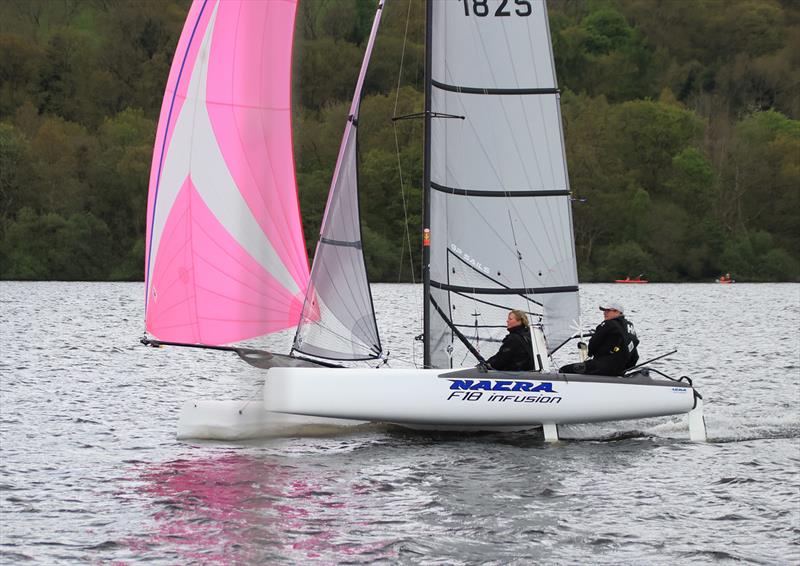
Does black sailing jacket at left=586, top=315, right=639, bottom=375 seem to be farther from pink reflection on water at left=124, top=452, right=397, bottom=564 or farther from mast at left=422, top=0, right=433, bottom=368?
pink reflection on water at left=124, top=452, right=397, bottom=564

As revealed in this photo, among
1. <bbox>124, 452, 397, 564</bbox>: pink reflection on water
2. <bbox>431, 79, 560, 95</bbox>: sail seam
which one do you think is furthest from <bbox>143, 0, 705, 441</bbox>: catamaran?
<bbox>124, 452, 397, 564</bbox>: pink reflection on water

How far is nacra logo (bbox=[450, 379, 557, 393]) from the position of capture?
13219 millimetres

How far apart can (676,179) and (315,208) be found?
73.3ft

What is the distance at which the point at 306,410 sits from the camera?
12.9 meters

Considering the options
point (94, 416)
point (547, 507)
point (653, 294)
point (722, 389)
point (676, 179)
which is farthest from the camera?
point (676, 179)

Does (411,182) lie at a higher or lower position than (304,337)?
higher

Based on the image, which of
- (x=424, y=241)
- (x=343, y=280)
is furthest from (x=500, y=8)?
(x=343, y=280)

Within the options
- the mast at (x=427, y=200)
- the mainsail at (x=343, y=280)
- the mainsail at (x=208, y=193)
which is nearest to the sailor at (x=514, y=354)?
the mast at (x=427, y=200)

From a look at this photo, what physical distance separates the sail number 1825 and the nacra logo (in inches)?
167

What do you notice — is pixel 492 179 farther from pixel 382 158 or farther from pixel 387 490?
pixel 382 158

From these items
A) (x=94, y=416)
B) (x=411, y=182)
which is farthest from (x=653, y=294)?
(x=94, y=416)

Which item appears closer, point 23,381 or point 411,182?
point 23,381

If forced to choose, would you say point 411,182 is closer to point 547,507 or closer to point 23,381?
point 23,381

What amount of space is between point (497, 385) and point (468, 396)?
323mm
